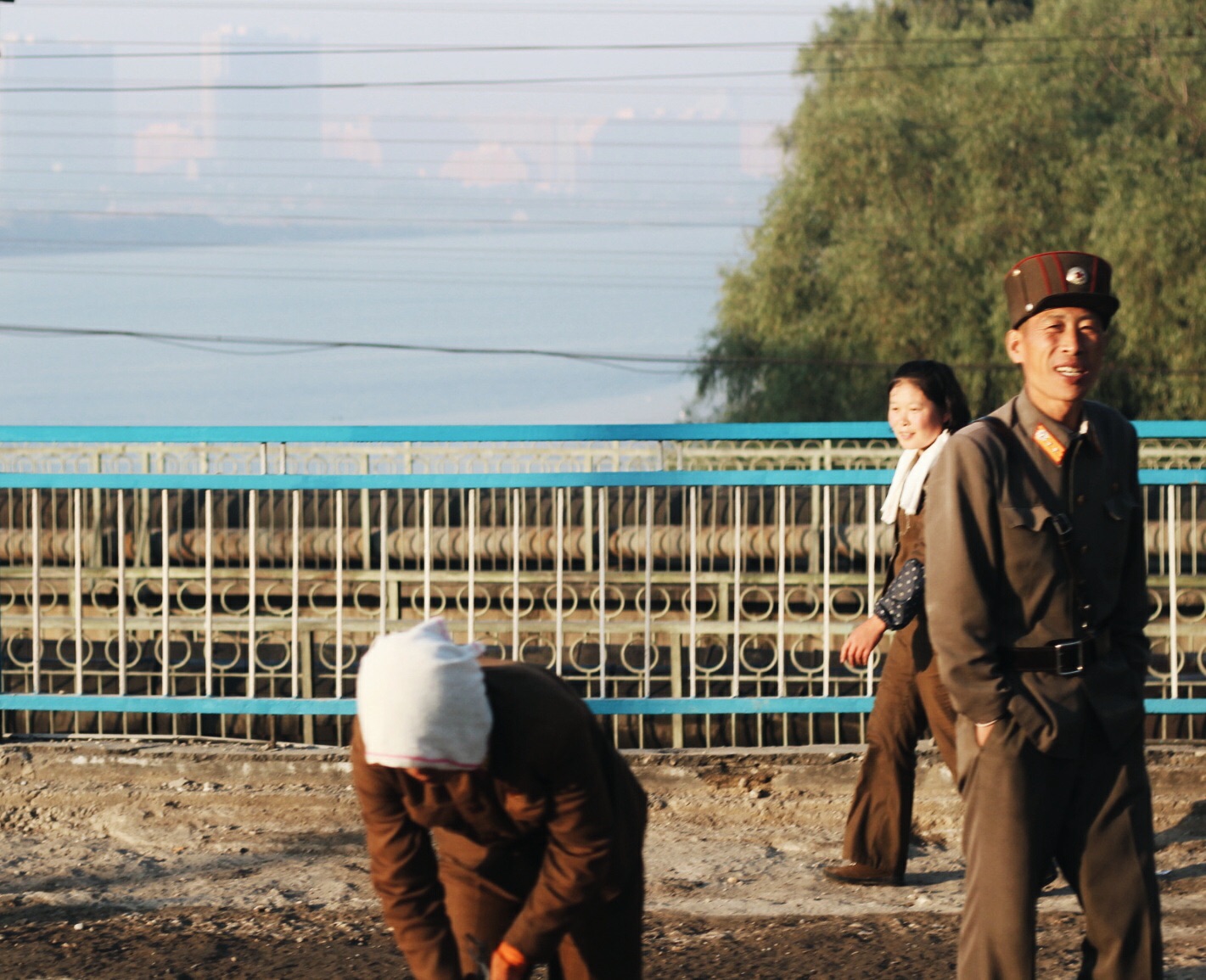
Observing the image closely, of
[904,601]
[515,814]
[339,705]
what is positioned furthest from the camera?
[339,705]

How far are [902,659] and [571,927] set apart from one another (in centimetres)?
209

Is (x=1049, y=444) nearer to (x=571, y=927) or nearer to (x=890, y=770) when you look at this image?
(x=571, y=927)

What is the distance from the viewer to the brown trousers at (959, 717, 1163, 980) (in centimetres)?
316

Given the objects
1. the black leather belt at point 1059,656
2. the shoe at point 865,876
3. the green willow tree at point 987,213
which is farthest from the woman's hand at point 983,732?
the green willow tree at point 987,213

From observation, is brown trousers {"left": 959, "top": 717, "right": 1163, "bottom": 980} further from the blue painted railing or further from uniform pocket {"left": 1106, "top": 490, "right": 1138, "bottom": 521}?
the blue painted railing

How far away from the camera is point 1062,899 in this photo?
16.0 feet

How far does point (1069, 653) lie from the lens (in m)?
3.17

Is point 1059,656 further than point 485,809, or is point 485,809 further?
point 1059,656

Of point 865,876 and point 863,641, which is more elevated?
point 863,641

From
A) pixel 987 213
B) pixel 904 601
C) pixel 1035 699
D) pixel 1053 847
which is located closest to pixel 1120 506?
pixel 1035 699

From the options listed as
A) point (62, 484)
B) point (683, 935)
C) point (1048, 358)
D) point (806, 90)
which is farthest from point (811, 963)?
point (806, 90)

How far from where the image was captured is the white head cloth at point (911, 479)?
456 centimetres

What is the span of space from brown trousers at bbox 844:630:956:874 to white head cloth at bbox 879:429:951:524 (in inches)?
15.3

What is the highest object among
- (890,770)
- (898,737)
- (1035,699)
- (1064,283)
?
(1064,283)
